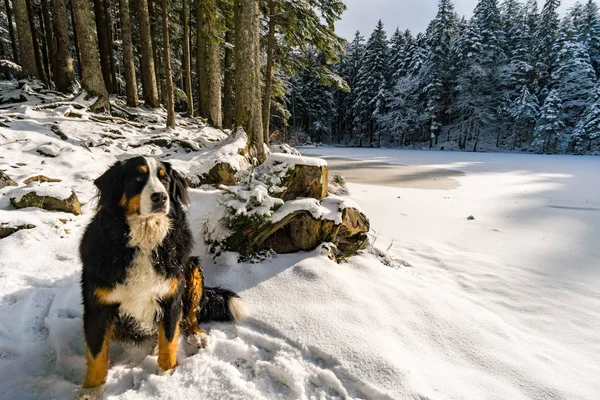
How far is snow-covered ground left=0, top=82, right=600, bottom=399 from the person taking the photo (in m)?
2.03

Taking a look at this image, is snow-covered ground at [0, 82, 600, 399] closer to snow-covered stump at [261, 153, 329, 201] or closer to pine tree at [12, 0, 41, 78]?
snow-covered stump at [261, 153, 329, 201]

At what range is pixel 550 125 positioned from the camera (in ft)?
99.7

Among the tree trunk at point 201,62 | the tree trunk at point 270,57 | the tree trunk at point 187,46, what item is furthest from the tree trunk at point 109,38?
the tree trunk at point 270,57

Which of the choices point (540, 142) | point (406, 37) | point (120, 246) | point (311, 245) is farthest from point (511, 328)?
point (406, 37)

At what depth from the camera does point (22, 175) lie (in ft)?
15.6

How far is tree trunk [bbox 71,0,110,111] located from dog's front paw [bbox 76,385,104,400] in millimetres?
9790

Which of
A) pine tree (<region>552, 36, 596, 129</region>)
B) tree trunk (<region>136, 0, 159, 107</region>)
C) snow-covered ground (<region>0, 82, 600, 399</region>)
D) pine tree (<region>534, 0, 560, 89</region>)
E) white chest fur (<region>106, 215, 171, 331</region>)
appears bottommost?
snow-covered ground (<region>0, 82, 600, 399</region>)

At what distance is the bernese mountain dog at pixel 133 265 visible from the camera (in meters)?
1.83

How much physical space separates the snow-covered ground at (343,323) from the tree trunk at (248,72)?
1888 mm

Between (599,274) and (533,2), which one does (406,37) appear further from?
(599,274)

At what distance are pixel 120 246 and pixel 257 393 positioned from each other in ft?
4.49

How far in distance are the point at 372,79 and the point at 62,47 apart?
1584 inches

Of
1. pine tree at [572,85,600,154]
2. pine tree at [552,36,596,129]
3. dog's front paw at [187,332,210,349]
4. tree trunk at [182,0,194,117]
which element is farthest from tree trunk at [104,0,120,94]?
pine tree at [552,36,596,129]

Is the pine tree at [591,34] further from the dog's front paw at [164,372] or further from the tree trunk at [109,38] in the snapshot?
the dog's front paw at [164,372]
